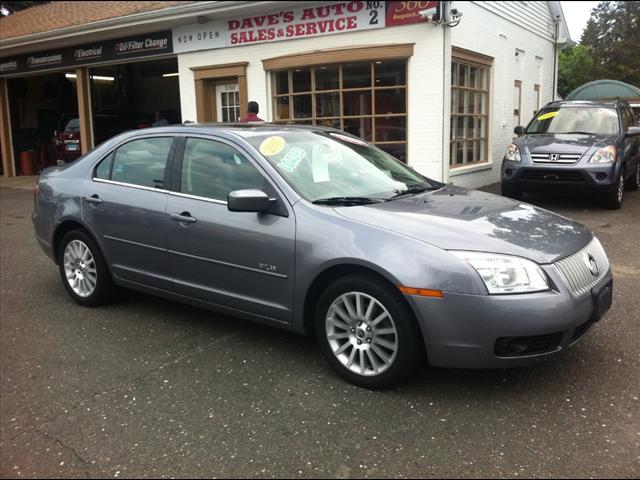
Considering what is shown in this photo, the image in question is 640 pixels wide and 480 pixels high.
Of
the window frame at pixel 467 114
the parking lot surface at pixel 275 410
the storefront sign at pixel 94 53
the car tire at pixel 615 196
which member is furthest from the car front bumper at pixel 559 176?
the storefront sign at pixel 94 53

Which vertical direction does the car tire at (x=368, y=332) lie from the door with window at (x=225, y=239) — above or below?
below

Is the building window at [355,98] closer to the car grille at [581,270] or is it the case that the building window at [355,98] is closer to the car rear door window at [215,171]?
the car rear door window at [215,171]

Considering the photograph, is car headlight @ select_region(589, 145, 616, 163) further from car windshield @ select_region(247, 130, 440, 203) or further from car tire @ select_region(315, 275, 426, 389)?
car tire @ select_region(315, 275, 426, 389)

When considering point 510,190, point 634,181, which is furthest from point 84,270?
point 634,181

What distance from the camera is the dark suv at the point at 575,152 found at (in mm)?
8969

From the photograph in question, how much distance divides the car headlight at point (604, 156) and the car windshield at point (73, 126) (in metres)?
13.6

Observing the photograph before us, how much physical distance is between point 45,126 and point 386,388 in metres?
19.7

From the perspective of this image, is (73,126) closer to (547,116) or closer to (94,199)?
(547,116)

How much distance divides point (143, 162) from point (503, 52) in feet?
34.7

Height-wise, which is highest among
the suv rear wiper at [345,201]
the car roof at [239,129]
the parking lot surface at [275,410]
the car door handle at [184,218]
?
the car roof at [239,129]

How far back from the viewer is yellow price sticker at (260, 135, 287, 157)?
4105mm

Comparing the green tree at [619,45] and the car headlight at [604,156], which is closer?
the car headlight at [604,156]

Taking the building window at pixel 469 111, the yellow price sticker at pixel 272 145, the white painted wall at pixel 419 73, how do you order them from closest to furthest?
the yellow price sticker at pixel 272 145 → the white painted wall at pixel 419 73 → the building window at pixel 469 111

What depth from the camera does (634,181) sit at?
11.7m
